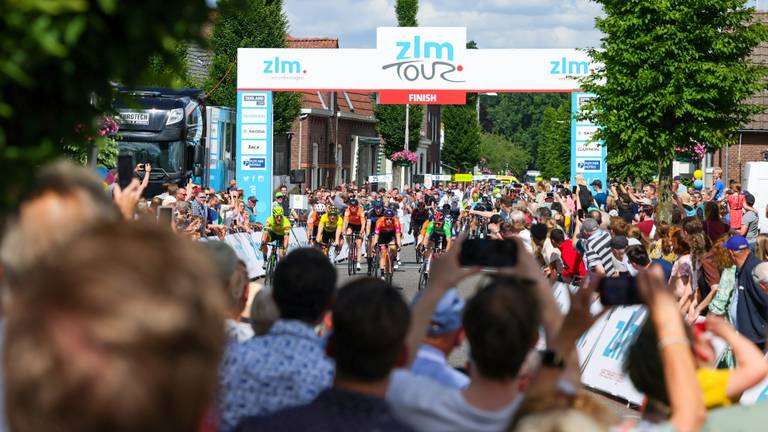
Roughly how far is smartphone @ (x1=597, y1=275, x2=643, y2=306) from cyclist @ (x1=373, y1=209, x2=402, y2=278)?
18962 mm

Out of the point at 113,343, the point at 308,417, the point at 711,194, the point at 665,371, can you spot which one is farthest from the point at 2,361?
the point at 711,194

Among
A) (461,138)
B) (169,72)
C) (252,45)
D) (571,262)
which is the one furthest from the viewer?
(461,138)

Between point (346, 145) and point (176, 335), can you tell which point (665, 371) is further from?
point (346, 145)

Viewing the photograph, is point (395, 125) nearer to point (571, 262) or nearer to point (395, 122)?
point (395, 122)

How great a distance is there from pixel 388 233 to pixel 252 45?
33.9 meters

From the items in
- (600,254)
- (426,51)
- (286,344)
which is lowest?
(600,254)

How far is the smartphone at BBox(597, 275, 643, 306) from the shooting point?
3330 mm

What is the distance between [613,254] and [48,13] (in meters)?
10.4

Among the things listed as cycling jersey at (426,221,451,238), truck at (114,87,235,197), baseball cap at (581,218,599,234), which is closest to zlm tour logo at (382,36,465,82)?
truck at (114,87,235,197)

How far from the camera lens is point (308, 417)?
3.05 m

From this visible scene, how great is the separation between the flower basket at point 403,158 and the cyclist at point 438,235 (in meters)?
49.0

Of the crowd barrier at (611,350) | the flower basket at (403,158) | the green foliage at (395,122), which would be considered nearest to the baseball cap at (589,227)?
the crowd barrier at (611,350)

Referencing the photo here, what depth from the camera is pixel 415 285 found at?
22984 mm

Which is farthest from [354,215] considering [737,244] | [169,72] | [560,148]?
[560,148]
